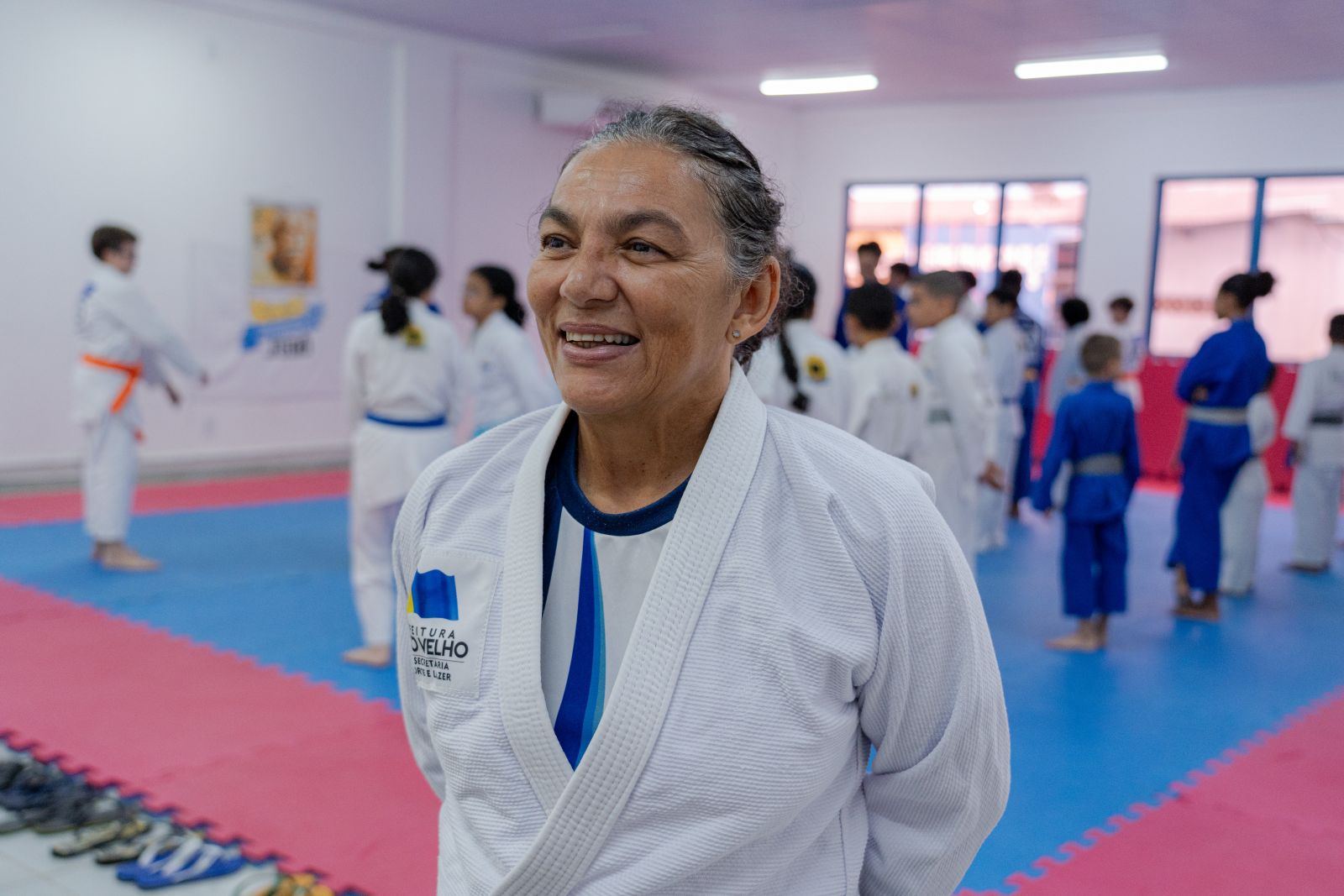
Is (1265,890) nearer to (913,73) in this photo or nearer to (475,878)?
(475,878)

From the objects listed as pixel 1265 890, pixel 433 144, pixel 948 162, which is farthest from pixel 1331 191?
pixel 1265 890

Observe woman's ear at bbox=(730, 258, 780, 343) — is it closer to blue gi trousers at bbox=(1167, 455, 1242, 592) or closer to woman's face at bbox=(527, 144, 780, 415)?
woman's face at bbox=(527, 144, 780, 415)

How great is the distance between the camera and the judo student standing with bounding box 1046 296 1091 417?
9445mm

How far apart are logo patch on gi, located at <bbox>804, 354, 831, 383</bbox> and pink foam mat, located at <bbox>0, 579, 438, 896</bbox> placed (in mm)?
2156

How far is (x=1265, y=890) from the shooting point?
10.8 ft

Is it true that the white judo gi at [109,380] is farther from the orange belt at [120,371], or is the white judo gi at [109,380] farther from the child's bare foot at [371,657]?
the child's bare foot at [371,657]

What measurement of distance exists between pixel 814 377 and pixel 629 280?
392 cm

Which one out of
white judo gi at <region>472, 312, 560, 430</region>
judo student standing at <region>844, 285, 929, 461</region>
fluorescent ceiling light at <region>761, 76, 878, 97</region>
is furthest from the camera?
fluorescent ceiling light at <region>761, 76, 878, 97</region>

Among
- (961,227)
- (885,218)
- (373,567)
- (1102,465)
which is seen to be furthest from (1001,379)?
(885,218)

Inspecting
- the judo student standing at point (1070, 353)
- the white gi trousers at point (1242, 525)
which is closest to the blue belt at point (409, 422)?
the white gi trousers at point (1242, 525)

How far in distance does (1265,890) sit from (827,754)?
8.54ft

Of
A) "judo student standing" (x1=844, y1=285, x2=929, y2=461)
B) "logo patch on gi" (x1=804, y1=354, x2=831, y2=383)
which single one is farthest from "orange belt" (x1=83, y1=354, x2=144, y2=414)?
"judo student standing" (x1=844, y1=285, x2=929, y2=461)

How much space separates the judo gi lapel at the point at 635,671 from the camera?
1243 millimetres

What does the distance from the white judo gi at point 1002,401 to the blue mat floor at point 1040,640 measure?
0.20 metres
